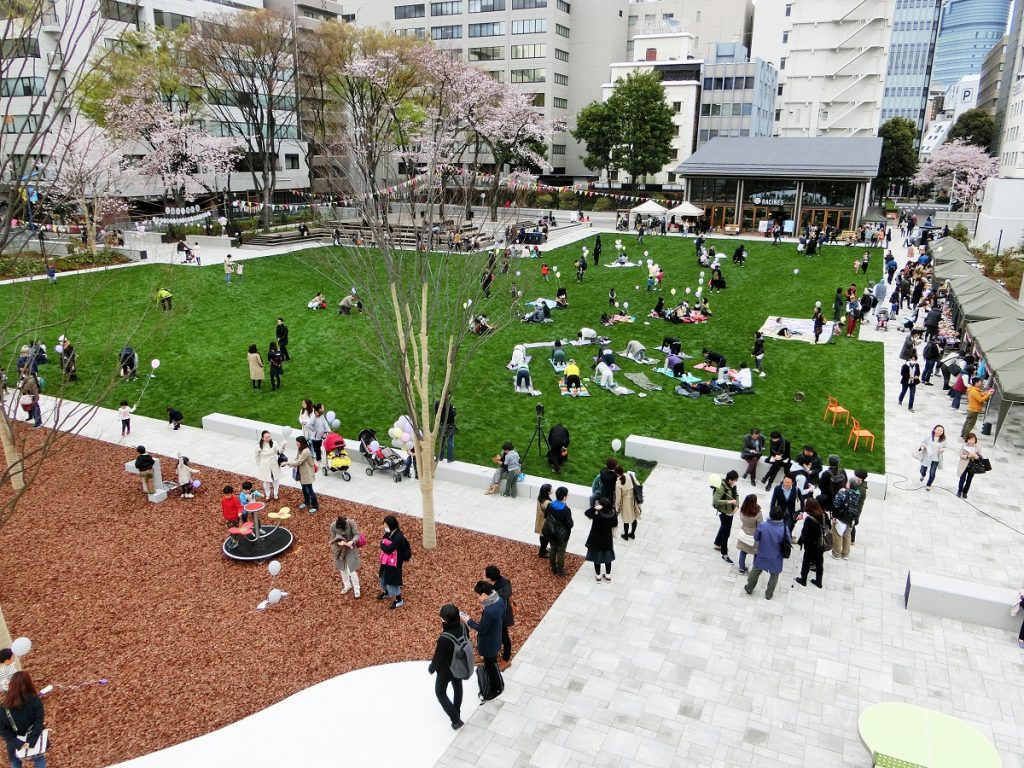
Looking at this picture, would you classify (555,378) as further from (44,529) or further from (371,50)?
(371,50)

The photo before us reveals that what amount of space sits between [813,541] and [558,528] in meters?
3.72

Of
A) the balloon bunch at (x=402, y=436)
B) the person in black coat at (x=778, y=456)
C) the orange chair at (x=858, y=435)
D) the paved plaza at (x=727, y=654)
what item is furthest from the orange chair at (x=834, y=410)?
the balloon bunch at (x=402, y=436)

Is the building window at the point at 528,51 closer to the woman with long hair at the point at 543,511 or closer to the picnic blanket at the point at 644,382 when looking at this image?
the picnic blanket at the point at 644,382

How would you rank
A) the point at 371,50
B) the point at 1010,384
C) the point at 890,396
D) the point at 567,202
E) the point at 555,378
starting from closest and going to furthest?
the point at 1010,384 → the point at 890,396 → the point at 555,378 → the point at 371,50 → the point at 567,202

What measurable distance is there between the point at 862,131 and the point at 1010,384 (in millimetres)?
68977

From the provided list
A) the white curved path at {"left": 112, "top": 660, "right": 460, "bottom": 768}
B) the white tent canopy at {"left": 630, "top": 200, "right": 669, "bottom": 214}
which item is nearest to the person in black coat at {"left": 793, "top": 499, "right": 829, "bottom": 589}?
the white curved path at {"left": 112, "top": 660, "right": 460, "bottom": 768}

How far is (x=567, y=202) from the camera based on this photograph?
6156 cm

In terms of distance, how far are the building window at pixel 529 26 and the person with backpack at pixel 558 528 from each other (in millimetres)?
73381

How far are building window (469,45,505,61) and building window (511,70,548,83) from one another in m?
2.30

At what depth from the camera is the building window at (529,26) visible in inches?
2854

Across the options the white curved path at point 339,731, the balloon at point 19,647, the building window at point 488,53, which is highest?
the building window at point 488,53

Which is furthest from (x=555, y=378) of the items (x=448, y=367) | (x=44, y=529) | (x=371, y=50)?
(x=371, y=50)

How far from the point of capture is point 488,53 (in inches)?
2950

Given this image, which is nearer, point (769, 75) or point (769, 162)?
point (769, 162)
